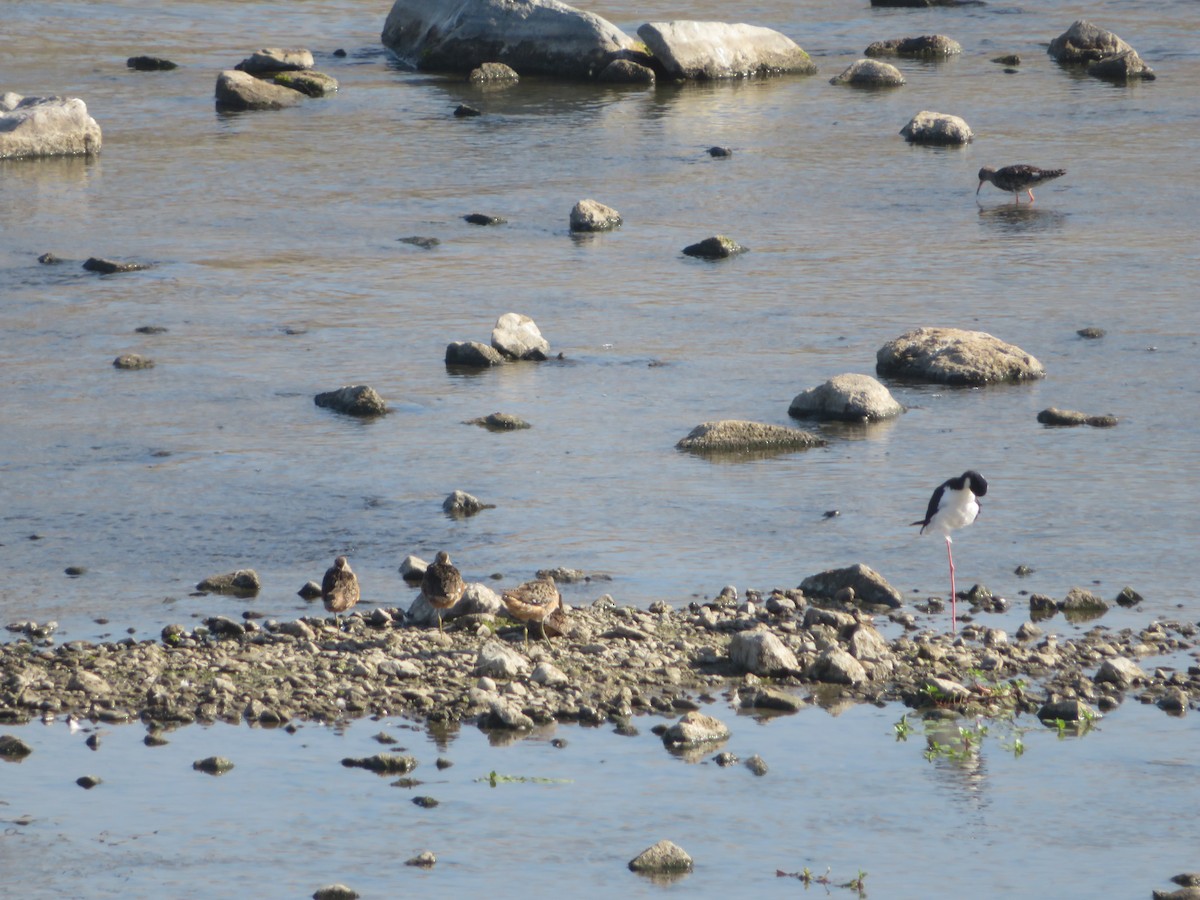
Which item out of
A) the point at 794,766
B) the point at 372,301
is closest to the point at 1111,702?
the point at 794,766

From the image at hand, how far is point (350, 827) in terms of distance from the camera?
867 centimetres

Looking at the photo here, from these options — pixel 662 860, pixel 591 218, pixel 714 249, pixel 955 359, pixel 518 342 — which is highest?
pixel 591 218

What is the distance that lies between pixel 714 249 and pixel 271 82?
16.4 meters

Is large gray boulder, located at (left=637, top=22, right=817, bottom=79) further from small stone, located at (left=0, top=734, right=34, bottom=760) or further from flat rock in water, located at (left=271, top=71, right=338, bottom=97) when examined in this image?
small stone, located at (left=0, top=734, right=34, bottom=760)

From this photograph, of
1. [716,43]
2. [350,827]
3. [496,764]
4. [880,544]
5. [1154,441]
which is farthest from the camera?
[716,43]

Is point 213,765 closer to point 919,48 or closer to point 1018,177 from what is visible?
point 1018,177

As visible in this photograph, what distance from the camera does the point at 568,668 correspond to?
1051cm

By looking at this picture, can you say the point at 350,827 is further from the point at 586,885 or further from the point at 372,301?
the point at 372,301

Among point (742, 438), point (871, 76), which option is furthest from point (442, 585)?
point (871, 76)

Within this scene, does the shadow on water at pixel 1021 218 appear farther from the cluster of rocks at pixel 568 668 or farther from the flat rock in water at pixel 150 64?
the flat rock in water at pixel 150 64

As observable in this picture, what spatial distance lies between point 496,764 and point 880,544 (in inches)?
175

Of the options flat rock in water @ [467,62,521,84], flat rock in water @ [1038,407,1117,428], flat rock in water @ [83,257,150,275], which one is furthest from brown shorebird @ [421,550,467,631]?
flat rock in water @ [467,62,521,84]

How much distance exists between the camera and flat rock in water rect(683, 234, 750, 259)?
22156mm

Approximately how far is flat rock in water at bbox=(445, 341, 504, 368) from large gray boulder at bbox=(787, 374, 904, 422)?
313cm
